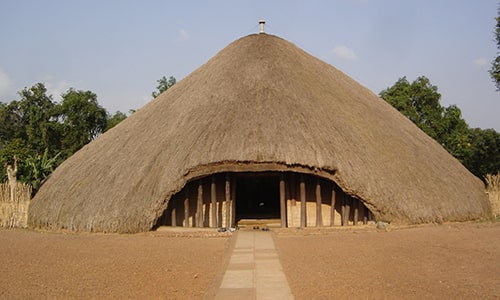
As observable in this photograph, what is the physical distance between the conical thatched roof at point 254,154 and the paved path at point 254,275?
3.17m

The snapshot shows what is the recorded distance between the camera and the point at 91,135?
122 ft

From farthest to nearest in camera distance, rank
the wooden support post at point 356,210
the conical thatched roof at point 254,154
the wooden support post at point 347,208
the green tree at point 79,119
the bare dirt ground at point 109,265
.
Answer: the green tree at point 79,119 < the wooden support post at point 356,210 < the wooden support post at point 347,208 < the conical thatched roof at point 254,154 < the bare dirt ground at point 109,265

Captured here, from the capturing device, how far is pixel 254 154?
12.2 meters

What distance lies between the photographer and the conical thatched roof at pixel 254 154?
12.2m

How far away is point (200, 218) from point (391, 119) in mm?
9346

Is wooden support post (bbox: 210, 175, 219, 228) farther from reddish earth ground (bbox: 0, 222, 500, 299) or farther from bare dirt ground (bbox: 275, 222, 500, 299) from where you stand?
bare dirt ground (bbox: 275, 222, 500, 299)

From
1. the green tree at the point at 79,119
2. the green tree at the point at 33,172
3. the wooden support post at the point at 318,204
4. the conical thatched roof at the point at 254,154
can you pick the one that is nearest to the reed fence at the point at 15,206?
the conical thatched roof at the point at 254,154

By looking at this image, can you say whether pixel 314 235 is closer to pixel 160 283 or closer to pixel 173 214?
pixel 173 214

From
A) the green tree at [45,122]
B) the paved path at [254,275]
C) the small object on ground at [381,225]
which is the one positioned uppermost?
the green tree at [45,122]

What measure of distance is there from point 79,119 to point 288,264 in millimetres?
32273

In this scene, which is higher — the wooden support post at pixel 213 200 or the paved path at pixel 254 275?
the wooden support post at pixel 213 200

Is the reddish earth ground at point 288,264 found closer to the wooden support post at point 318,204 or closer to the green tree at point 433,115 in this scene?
the wooden support post at point 318,204

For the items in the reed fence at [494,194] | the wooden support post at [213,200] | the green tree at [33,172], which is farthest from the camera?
the reed fence at [494,194]

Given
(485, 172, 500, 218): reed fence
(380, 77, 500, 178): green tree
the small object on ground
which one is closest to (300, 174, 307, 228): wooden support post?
the small object on ground
